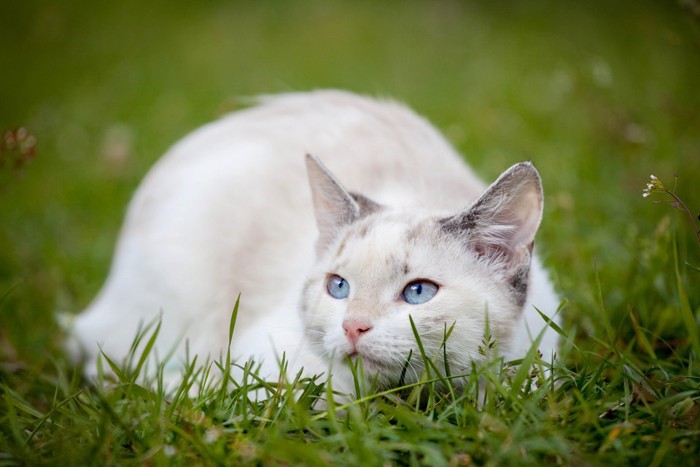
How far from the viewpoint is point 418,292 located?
2016 mm

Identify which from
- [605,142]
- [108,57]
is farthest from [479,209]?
[108,57]

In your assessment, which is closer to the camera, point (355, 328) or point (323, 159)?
point (355, 328)

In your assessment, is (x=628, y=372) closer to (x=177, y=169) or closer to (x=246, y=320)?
(x=246, y=320)

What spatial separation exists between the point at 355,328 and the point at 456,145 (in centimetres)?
339

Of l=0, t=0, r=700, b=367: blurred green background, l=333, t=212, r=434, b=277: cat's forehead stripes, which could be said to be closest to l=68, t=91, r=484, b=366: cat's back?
l=333, t=212, r=434, b=277: cat's forehead stripes

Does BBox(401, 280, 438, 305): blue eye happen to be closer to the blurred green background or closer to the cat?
the cat

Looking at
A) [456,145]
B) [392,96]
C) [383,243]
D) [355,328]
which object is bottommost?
[355,328]

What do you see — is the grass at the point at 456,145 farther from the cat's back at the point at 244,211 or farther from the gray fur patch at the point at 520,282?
the cat's back at the point at 244,211

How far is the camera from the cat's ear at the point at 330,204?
227 cm

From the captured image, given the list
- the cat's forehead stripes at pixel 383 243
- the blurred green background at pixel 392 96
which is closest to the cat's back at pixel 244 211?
the cat's forehead stripes at pixel 383 243

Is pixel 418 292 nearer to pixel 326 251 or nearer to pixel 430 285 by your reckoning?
pixel 430 285

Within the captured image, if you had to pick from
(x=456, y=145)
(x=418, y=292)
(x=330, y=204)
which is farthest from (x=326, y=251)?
(x=456, y=145)

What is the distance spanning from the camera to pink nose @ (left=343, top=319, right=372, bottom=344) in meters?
1.90

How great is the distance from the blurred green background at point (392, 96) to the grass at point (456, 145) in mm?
23
